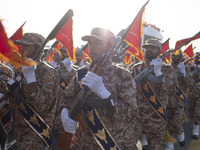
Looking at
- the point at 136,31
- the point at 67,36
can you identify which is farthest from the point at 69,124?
the point at 136,31

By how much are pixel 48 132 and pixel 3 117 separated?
38.3 inches

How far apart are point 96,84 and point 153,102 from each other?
7.57 ft

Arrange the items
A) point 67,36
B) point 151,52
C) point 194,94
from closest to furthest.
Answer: point 67,36 → point 151,52 → point 194,94

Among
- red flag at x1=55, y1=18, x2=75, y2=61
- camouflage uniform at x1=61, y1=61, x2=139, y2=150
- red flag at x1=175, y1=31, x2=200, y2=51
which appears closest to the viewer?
camouflage uniform at x1=61, y1=61, x2=139, y2=150

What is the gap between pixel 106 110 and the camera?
232cm

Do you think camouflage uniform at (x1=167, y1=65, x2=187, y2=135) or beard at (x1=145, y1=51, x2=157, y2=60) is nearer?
beard at (x1=145, y1=51, x2=157, y2=60)

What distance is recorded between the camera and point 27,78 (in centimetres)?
274

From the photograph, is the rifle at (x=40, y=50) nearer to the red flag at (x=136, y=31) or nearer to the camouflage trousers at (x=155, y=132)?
the red flag at (x=136, y=31)

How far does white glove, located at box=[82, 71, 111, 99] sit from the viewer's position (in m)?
2.19

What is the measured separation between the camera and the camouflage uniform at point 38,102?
2773 millimetres

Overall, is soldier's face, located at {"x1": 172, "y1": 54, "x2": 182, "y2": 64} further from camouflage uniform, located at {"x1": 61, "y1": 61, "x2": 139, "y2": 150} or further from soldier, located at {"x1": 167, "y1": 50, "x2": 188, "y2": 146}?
camouflage uniform, located at {"x1": 61, "y1": 61, "x2": 139, "y2": 150}

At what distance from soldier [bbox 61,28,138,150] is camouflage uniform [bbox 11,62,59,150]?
1.70ft

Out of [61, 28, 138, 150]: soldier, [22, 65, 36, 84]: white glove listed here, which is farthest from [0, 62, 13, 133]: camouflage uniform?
[61, 28, 138, 150]: soldier

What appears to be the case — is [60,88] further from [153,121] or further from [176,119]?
[176,119]
